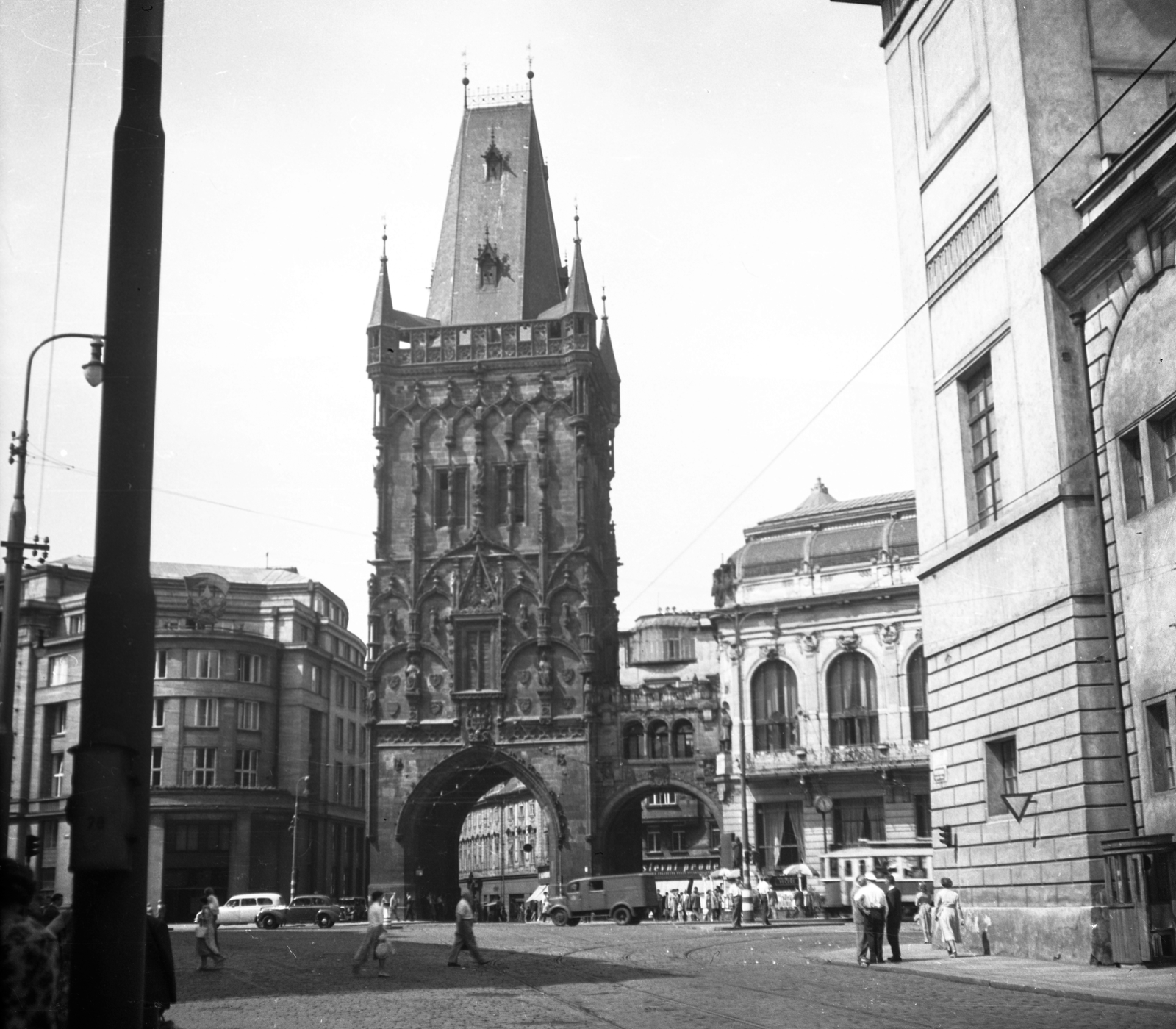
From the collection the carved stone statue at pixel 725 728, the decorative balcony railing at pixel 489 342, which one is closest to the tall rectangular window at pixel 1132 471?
the carved stone statue at pixel 725 728

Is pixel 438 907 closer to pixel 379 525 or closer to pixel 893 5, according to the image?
pixel 379 525

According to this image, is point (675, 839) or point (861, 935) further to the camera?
point (675, 839)

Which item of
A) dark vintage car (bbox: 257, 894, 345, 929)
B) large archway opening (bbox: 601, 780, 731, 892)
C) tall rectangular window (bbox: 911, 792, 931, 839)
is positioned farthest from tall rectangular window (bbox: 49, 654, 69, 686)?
tall rectangular window (bbox: 911, 792, 931, 839)

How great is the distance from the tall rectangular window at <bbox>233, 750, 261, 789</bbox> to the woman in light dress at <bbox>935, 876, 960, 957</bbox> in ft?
175

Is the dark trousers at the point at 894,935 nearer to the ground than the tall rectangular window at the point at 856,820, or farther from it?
nearer to the ground

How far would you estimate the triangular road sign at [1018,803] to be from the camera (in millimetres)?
22219

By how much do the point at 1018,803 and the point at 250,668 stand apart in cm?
5899

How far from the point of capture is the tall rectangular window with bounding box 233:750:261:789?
73.4m

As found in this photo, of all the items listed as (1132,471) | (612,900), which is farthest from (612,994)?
(612,900)

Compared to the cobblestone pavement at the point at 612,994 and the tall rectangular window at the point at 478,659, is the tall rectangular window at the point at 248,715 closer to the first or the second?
the tall rectangular window at the point at 478,659

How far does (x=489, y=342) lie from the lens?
71.0m

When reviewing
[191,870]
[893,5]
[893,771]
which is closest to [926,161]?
[893,5]

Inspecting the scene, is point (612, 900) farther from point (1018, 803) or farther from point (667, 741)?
point (1018, 803)

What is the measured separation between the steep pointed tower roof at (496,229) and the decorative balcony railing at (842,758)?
26063 mm
